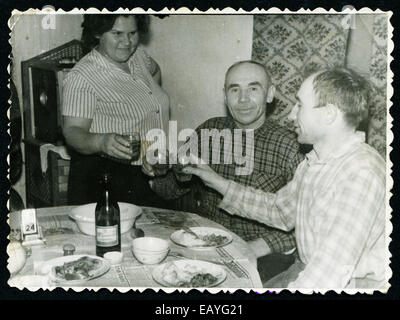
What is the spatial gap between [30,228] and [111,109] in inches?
26.3

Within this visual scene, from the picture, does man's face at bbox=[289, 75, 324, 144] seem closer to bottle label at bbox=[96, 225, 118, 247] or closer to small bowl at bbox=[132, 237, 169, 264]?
small bowl at bbox=[132, 237, 169, 264]

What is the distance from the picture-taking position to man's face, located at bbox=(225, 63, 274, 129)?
1896 mm

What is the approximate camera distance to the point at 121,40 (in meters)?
1.90

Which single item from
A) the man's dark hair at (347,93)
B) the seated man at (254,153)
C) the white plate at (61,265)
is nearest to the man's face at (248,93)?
the seated man at (254,153)

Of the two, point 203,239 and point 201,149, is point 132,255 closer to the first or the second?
point 203,239

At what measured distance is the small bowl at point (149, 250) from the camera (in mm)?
1281

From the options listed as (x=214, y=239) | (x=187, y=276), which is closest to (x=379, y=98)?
(x=214, y=239)

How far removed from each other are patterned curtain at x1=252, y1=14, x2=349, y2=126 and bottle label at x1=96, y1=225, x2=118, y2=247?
2.96 ft

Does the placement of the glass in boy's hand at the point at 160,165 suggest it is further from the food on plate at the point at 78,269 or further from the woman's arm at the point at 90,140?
the food on plate at the point at 78,269

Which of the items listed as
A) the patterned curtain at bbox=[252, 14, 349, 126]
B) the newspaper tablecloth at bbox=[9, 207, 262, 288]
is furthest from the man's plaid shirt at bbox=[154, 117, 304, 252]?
the newspaper tablecloth at bbox=[9, 207, 262, 288]

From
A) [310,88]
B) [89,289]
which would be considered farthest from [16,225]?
[310,88]

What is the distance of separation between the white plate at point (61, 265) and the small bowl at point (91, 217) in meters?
0.14

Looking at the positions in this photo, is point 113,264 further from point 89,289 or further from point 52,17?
point 52,17

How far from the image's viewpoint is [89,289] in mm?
1425
